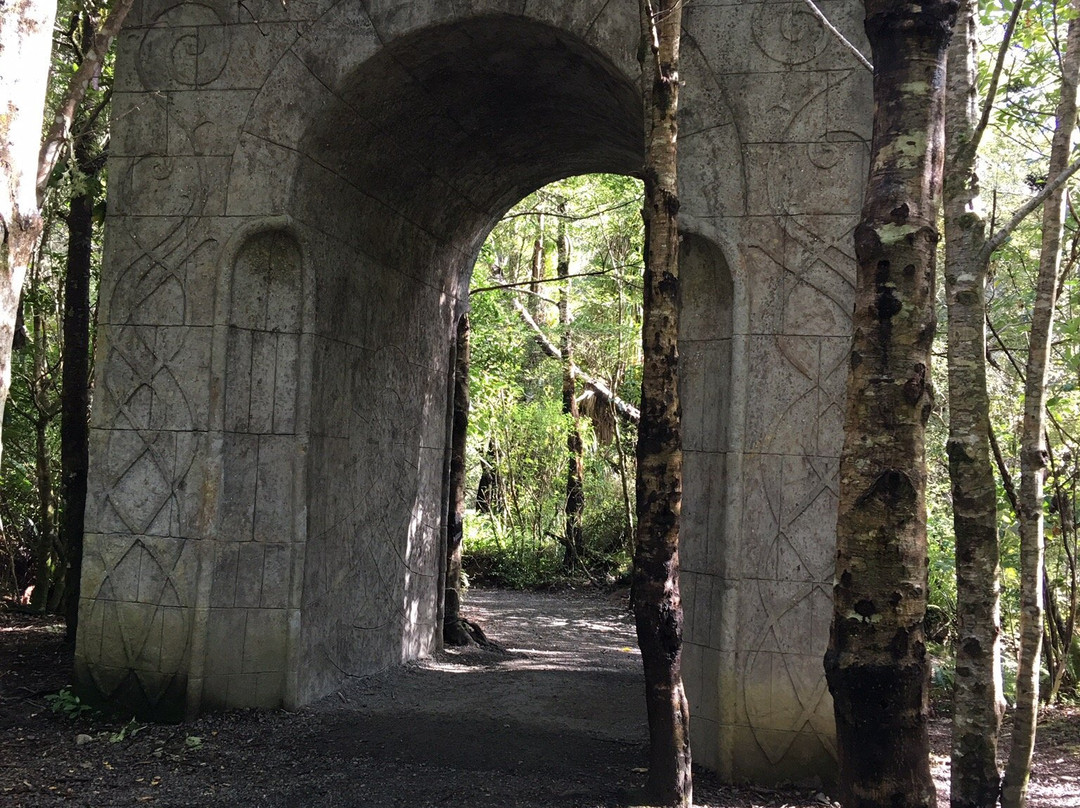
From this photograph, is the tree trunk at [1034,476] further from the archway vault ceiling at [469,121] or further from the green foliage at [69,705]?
the green foliage at [69,705]

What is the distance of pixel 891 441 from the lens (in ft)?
9.14

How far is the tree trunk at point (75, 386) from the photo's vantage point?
26.0 ft

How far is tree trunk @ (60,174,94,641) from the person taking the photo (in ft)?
26.0

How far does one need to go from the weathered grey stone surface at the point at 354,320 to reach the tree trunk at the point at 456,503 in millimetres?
1865

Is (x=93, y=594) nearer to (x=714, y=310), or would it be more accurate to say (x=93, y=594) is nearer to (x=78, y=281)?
(x=78, y=281)

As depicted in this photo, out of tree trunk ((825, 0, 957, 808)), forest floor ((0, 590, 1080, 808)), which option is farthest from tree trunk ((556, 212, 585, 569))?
tree trunk ((825, 0, 957, 808))

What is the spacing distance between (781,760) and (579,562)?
35.0ft

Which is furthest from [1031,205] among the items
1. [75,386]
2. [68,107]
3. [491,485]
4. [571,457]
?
[491,485]

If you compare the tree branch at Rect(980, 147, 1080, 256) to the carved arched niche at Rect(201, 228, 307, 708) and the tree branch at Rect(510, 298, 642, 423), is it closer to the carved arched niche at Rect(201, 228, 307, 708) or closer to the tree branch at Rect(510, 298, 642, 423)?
the carved arched niche at Rect(201, 228, 307, 708)

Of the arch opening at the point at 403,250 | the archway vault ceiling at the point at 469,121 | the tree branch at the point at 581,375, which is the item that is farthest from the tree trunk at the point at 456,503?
the tree branch at the point at 581,375

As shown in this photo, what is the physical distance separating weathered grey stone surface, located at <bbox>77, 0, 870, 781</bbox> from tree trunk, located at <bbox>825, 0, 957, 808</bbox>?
9.31ft

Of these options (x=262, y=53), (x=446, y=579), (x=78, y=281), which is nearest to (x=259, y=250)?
(x=262, y=53)

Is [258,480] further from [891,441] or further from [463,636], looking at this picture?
[891,441]

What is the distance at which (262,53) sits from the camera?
6508 mm
